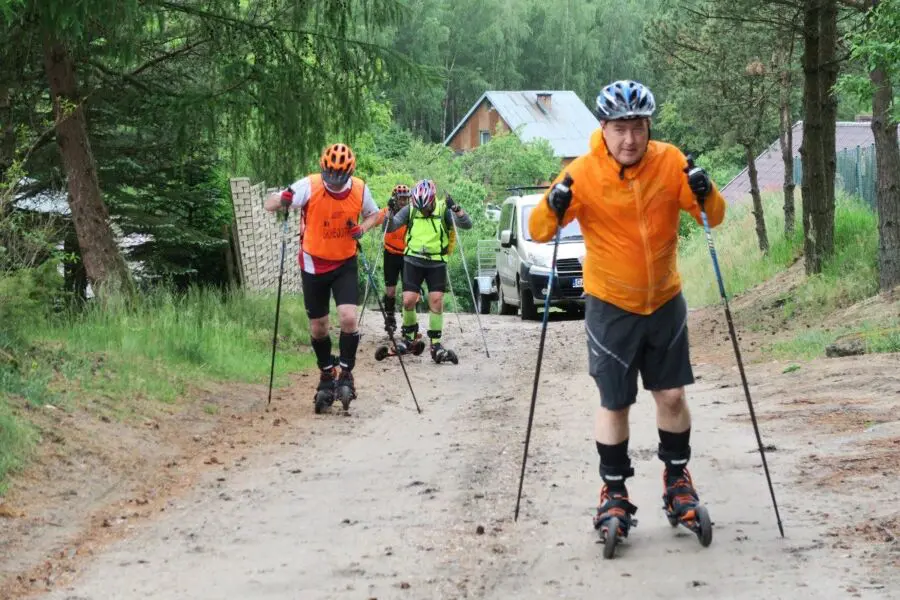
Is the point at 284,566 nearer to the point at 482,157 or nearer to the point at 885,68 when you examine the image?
the point at 885,68

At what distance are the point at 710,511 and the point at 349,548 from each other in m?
1.88

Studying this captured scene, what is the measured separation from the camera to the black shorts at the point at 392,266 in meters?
17.8

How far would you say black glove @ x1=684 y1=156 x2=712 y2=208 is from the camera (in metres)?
6.21

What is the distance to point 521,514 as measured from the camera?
709cm

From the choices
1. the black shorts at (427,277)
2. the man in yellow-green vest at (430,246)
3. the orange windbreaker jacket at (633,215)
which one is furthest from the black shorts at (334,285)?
the orange windbreaker jacket at (633,215)

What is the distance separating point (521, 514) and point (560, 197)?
5.97ft

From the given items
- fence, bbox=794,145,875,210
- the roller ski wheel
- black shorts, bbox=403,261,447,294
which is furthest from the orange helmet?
fence, bbox=794,145,875,210

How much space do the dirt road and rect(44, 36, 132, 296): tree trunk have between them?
187 inches

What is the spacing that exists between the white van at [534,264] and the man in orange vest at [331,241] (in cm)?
1063

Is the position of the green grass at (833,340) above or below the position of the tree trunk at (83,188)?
below

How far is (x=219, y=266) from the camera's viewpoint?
22.0m

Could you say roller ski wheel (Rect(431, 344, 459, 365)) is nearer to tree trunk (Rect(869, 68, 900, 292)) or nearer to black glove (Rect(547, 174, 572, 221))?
tree trunk (Rect(869, 68, 900, 292))

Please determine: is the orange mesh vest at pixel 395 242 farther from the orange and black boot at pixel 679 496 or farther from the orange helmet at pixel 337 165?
the orange and black boot at pixel 679 496

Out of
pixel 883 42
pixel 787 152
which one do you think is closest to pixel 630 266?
pixel 883 42
